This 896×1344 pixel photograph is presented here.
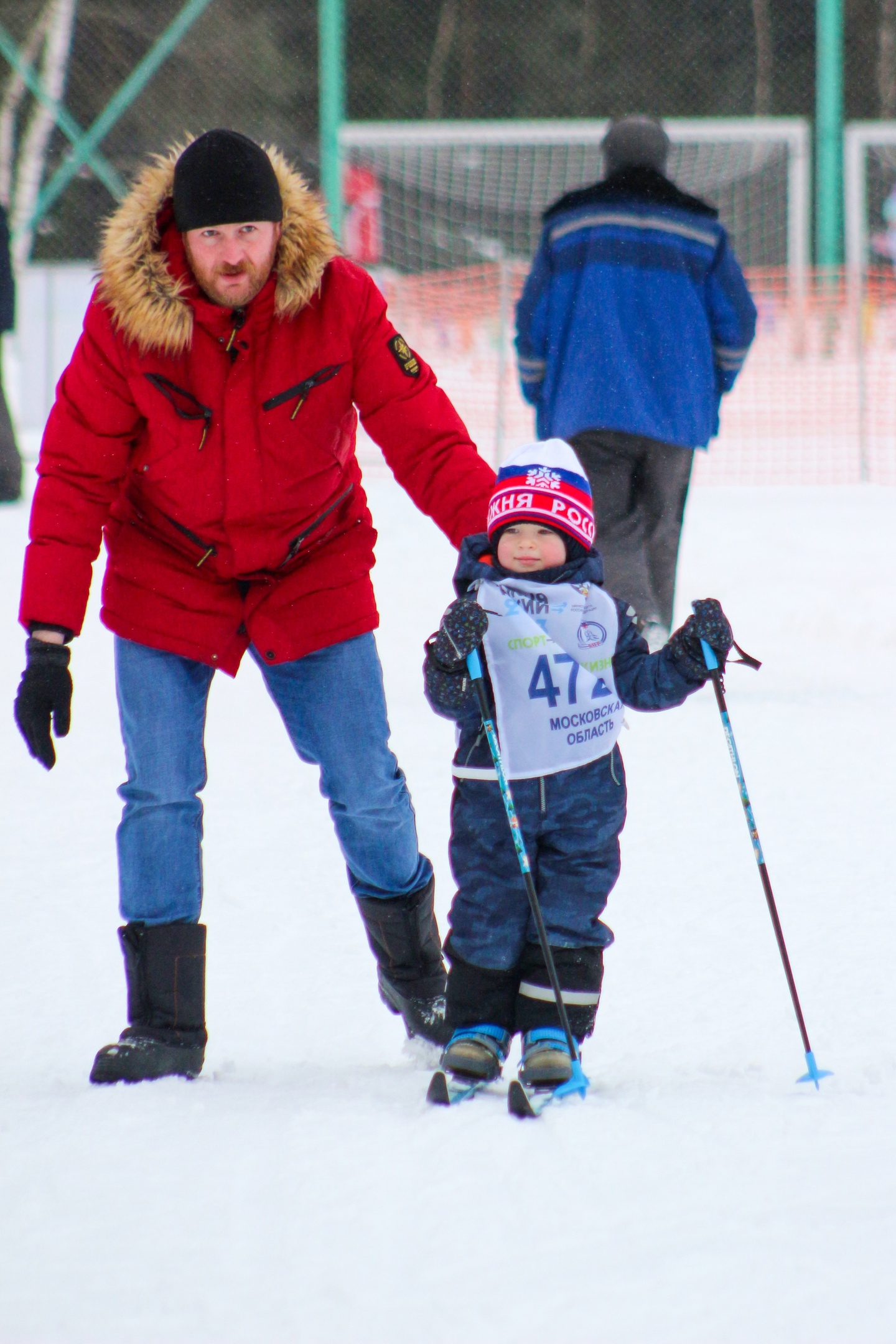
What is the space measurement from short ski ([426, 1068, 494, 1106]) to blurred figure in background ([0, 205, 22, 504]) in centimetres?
609

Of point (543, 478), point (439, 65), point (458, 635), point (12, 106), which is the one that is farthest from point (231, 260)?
point (439, 65)

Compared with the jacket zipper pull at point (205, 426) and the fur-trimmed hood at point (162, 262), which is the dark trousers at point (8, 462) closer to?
the fur-trimmed hood at point (162, 262)

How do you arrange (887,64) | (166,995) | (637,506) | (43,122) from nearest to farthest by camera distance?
(166,995)
(637,506)
(43,122)
(887,64)

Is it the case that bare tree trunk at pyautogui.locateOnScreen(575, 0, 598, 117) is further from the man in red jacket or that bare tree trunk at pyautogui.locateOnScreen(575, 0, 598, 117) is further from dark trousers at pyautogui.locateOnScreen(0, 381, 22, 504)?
the man in red jacket

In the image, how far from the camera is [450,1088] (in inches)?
103

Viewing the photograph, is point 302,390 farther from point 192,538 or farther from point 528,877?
point 528,877

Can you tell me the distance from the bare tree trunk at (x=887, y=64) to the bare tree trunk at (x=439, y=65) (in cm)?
634

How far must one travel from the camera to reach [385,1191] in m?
2.20

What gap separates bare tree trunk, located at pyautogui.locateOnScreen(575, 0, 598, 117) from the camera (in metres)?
24.4

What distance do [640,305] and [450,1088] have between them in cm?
327

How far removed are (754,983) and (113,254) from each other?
189 cm

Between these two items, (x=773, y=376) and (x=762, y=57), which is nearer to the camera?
(x=773, y=376)

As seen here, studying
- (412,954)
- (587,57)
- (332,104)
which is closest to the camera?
(412,954)

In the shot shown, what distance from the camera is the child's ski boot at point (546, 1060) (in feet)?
8.56
